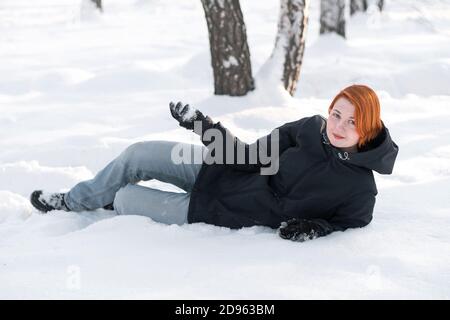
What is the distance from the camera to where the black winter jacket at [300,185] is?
107 inches

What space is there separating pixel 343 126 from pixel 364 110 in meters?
0.13

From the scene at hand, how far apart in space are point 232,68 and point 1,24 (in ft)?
35.7

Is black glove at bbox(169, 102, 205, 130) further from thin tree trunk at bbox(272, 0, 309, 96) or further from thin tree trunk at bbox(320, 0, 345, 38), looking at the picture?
thin tree trunk at bbox(320, 0, 345, 38)

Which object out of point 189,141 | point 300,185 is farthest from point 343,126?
point 189,141

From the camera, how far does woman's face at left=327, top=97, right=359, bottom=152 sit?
8.54 feet

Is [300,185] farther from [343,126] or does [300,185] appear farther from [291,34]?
[291,34]

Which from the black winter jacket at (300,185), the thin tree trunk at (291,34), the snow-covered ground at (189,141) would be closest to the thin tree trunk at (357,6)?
the snow-covered ground at (189,141)

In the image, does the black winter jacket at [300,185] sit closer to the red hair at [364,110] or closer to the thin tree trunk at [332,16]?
the red hair at [364,110]

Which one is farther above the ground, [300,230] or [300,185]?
[300,185]

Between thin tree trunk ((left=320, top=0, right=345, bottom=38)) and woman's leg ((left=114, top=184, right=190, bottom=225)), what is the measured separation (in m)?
8.20

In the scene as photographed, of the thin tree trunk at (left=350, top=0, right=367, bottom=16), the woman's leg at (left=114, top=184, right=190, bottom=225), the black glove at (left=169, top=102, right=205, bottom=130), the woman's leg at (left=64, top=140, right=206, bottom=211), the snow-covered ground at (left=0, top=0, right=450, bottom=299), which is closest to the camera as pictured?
the snow-covered ground at (left=0, top=0, right=450, bottom=299)

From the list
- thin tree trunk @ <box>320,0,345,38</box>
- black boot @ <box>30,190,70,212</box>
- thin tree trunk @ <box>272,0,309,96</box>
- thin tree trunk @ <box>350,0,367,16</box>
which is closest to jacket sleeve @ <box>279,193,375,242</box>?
black boot @ <box>30,190,70,212</box>

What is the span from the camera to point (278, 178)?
9.61ft

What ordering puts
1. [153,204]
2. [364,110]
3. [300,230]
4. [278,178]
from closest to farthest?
[364,110], [300,230], [278,178], [153,204]
